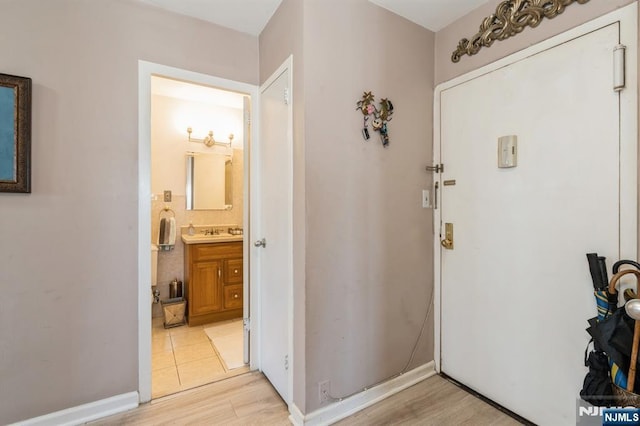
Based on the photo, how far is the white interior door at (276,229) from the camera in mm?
1725

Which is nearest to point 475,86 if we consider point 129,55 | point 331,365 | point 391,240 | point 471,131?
point 471,131

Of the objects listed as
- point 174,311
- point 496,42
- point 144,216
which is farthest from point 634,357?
point 174,311

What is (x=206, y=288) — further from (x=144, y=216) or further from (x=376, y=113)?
(x=376, y=113)

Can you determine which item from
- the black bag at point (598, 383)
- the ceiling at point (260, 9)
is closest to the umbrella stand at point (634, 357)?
the black bag at point (598, 383)

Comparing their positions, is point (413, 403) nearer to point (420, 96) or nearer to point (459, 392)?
point (459, 392)

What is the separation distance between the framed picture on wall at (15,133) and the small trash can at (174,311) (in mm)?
1800

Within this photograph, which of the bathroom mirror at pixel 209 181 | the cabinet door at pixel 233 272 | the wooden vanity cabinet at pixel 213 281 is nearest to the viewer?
the wooden vanity cabinet at pixel 213 281

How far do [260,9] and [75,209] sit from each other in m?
1.59

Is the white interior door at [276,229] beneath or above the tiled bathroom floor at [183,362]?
above

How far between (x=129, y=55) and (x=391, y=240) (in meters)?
1.94

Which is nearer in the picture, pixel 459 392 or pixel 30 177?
pixel 30 177

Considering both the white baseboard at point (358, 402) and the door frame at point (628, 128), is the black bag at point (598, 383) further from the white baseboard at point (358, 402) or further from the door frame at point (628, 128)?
the white baseboard at point (358, 402)

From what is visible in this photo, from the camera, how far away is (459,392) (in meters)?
1.87

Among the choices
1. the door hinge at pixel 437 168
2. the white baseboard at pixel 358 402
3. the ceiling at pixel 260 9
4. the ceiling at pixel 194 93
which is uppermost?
the ceiling at pixel 194 93
